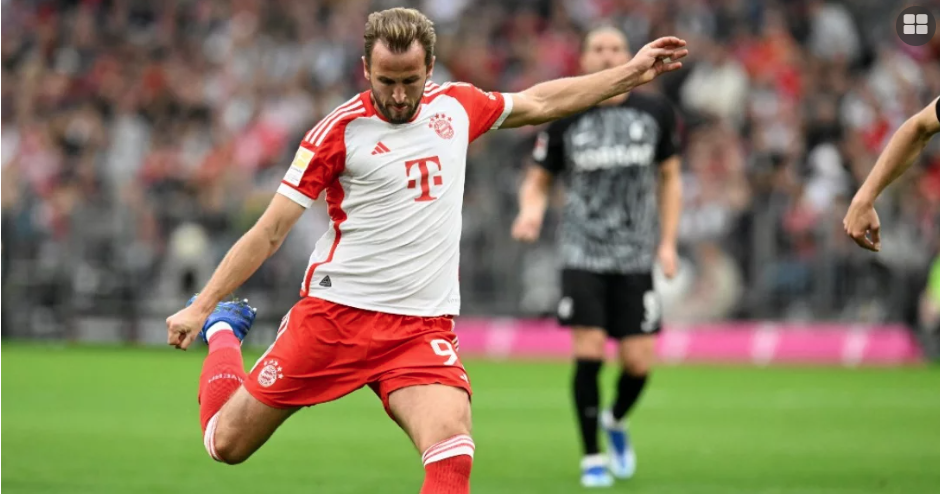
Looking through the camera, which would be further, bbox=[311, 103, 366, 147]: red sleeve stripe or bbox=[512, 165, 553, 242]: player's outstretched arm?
bbox=[512, 165, 553, 242]: player's outstretched arm

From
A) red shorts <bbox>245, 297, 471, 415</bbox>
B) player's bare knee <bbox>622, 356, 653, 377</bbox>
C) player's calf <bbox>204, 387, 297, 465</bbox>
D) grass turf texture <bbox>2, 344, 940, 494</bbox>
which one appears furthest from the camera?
player's bare knee <bbox>622, 356, 653, 377</bbox>

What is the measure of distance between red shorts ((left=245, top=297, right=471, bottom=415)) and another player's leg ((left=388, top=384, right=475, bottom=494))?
6 centimetres

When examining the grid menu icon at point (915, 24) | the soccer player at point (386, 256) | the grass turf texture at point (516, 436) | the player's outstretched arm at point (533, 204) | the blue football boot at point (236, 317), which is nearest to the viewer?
the soccer player at point (386, 256)

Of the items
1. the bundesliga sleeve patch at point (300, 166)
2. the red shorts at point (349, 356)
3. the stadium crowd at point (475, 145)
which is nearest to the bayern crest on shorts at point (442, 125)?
the bundesliga sleeve patch at point (300, 166)

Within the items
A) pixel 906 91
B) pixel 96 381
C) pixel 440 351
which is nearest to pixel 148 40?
pixel 96 381

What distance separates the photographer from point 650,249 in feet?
32.7

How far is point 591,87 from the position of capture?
6609 mm

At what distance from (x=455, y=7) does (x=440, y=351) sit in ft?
64.4

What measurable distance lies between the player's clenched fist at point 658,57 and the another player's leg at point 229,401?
2153 mm

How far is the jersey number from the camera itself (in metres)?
6.26

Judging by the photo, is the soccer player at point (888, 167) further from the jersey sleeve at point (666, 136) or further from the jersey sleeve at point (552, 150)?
the jersey sleeve at point (552, 150)

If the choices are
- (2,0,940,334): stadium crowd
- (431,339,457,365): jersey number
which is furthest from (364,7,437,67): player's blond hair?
(2,0,940,334): stadium crowd

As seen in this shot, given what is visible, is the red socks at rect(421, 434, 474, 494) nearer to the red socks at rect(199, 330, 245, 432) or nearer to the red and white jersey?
the red and white jersey

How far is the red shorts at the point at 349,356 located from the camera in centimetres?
623
